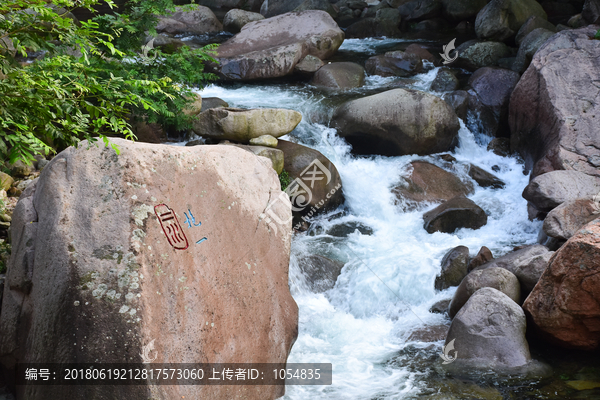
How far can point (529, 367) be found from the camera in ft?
15.9

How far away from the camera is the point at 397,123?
969cm

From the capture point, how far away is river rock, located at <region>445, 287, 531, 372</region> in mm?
4918

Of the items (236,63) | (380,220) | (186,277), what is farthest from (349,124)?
(186,277)

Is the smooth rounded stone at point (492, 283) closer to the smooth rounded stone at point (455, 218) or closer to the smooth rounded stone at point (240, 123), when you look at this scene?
the smooth rounded stone at point (455, 218)

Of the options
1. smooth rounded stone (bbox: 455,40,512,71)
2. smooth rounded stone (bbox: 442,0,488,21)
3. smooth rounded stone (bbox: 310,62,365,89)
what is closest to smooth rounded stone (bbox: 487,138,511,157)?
smooth rounded stone (bbox: 455,40,512,71)

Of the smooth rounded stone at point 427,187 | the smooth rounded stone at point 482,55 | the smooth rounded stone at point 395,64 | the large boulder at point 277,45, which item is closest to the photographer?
the smooth rounded stone at point 427,187

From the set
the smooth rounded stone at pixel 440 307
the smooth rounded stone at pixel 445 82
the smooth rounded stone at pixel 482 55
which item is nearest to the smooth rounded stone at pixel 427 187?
the smooth rounded stone at pixel 440 307

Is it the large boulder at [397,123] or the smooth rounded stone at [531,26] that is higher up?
the smooth rounded stone at [531,26]

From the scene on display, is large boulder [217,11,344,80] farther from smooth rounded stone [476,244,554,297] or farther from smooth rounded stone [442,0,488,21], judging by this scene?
smooth rounded stone [476,244,554,297]

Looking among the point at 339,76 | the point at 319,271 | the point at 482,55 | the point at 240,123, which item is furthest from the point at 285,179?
the point at 482,55

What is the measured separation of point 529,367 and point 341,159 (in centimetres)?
568

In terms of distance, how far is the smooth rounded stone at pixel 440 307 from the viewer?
245 inches

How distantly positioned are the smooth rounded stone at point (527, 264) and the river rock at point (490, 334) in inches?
27.4

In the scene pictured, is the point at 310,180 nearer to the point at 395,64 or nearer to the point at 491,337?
the point at 491,337
